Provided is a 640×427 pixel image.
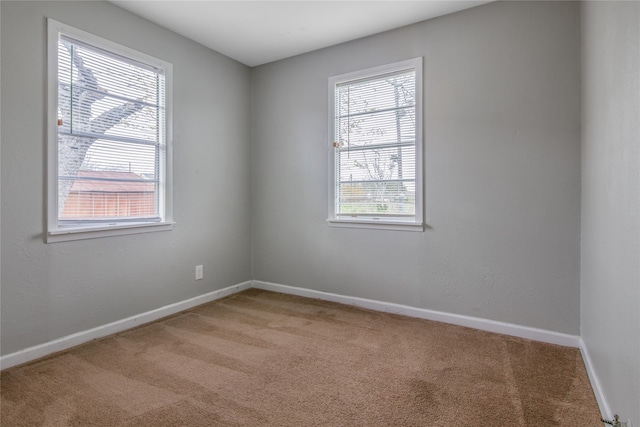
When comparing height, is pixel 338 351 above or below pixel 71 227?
below

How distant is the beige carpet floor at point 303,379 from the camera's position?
5.30 ft

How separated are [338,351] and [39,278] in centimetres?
202

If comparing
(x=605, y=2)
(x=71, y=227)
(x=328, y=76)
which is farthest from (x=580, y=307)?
(x=71, y=227)

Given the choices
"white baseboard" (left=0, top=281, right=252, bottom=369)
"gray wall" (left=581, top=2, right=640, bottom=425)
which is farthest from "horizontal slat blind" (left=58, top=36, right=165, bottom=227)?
"gray wall" (left=581, top=2, right=640, bottom=425)

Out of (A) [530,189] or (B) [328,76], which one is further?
(B) [328,76]

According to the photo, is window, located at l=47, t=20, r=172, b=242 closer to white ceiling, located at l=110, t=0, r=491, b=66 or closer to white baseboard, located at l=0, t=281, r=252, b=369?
white ceiling, located at l=110, t=0, r=491, b=66

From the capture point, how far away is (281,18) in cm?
276

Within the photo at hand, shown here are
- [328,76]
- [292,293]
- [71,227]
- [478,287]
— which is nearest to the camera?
[71,227]

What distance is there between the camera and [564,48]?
91.3 inches

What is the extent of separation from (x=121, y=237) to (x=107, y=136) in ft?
2.55

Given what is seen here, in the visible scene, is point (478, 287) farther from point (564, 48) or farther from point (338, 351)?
point (564, 48)

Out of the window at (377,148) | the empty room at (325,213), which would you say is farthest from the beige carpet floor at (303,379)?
the window at (377,148)

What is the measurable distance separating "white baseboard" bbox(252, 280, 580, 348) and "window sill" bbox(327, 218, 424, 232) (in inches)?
27.1

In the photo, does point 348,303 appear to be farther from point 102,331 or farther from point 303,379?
point 102,331
